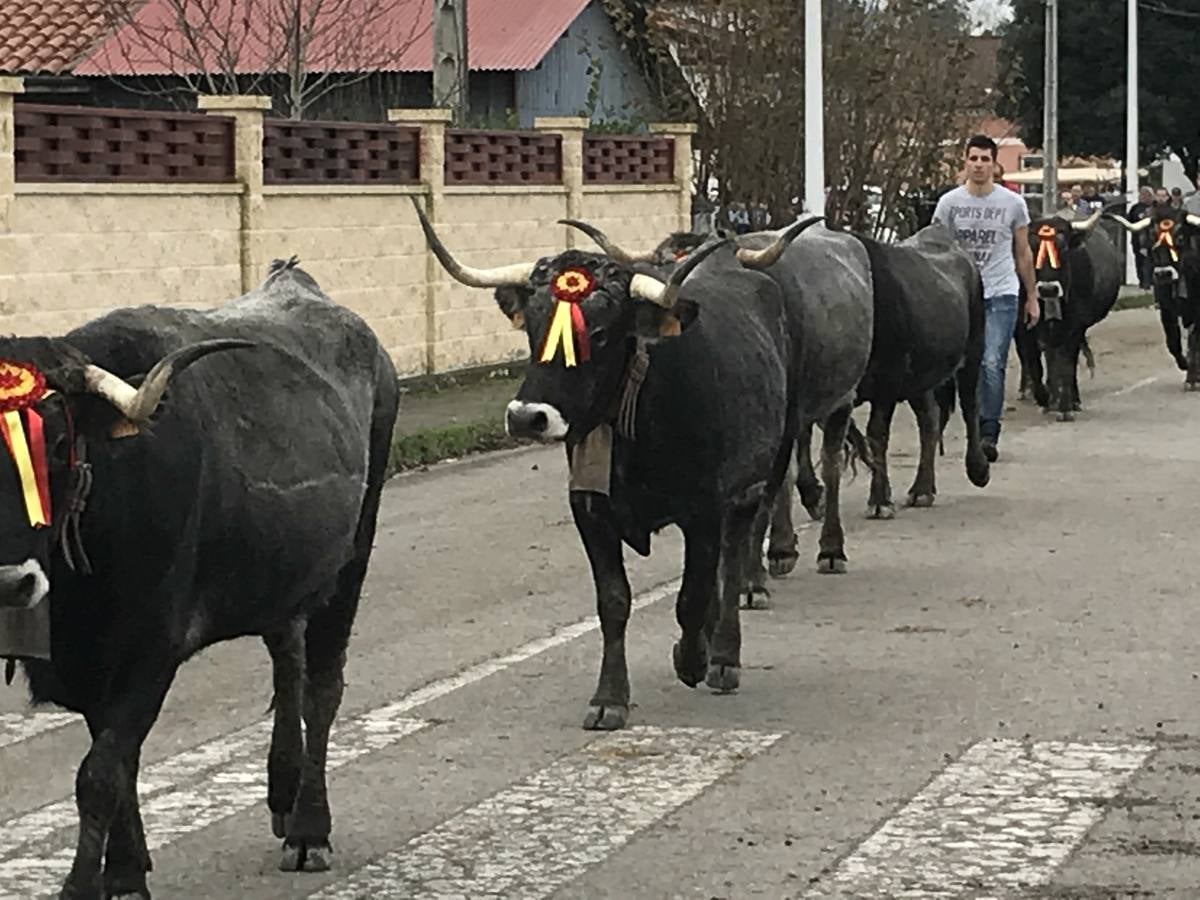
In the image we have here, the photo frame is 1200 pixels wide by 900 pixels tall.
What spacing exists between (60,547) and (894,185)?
27.6 metres

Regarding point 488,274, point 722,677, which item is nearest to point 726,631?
point 722,677

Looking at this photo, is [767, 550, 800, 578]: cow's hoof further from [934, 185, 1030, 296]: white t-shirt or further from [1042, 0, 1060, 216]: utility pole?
[1042, 0, 1060, 216]: utility pole

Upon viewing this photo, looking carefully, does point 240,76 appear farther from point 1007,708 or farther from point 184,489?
point 184,489

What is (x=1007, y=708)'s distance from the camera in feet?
32.2

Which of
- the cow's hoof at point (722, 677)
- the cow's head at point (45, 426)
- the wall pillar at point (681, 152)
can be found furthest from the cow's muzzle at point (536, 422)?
the wall pillar at point (681, 152)

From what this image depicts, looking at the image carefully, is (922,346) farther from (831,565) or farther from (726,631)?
(726,631)

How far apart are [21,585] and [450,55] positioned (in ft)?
71.8

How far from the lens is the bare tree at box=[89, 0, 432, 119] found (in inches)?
1164

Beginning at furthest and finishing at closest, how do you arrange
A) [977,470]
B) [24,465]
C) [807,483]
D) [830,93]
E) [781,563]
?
[830,93] → [977,470] → [807,483] → [781,563] → [24,465]

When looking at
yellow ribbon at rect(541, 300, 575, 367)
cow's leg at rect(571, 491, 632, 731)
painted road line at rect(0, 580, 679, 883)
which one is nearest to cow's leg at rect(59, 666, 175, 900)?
painted road line at rect(0, 580, 679, 883)

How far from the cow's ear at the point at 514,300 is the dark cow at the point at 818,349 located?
1.60 m

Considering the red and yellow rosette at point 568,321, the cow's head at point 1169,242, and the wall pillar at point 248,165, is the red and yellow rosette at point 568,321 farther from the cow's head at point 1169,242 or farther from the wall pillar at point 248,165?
the cow's head at point 1169,242

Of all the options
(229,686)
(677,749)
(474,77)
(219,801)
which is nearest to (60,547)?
(219,801)

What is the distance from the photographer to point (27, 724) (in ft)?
31.8
